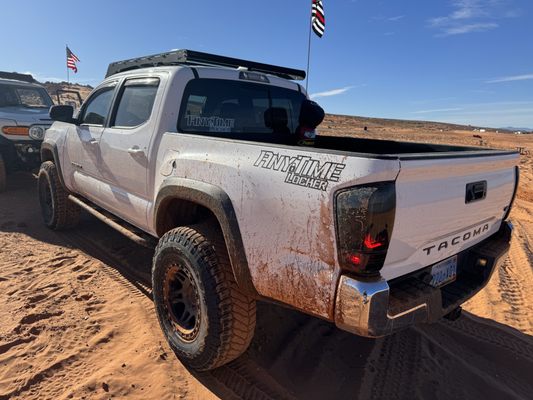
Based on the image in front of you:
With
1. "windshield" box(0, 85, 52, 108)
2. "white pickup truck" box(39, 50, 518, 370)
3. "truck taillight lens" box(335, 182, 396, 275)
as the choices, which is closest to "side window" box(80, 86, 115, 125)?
"white pickup truck" box(39, 50, 518, 370)

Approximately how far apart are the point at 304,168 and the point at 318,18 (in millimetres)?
8564

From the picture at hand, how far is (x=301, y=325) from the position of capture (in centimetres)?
317

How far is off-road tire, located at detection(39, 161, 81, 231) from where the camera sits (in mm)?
4953

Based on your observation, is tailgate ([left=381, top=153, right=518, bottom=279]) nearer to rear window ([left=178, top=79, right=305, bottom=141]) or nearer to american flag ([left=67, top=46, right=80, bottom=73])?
rear window ([left=178, top=79, right=305, bottom=141])

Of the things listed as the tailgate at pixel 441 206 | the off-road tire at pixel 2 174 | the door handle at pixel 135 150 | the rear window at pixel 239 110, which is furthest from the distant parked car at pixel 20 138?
the tailgate at pixel 441 206

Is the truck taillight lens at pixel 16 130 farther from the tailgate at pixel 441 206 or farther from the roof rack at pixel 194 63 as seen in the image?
the tailgate at pixel 441 206

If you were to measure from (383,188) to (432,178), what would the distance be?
1.30ft

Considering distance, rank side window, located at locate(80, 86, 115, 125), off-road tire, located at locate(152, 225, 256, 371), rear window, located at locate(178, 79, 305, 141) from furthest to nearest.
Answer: side window, located at locate(80, 86, 115, 125)
rear window, located at locate(178, 79, 305, 141)
off-road tire, located at locate(152, 225, 256, 371)

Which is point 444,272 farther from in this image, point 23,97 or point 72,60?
point 72,60

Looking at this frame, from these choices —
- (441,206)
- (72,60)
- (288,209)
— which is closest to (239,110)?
(288,209)

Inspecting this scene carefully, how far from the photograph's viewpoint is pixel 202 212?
2879 mm

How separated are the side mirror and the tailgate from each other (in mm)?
3948

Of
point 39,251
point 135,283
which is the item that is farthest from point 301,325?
point 39,251

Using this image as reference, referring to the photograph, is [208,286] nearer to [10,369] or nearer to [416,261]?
[416,261]
